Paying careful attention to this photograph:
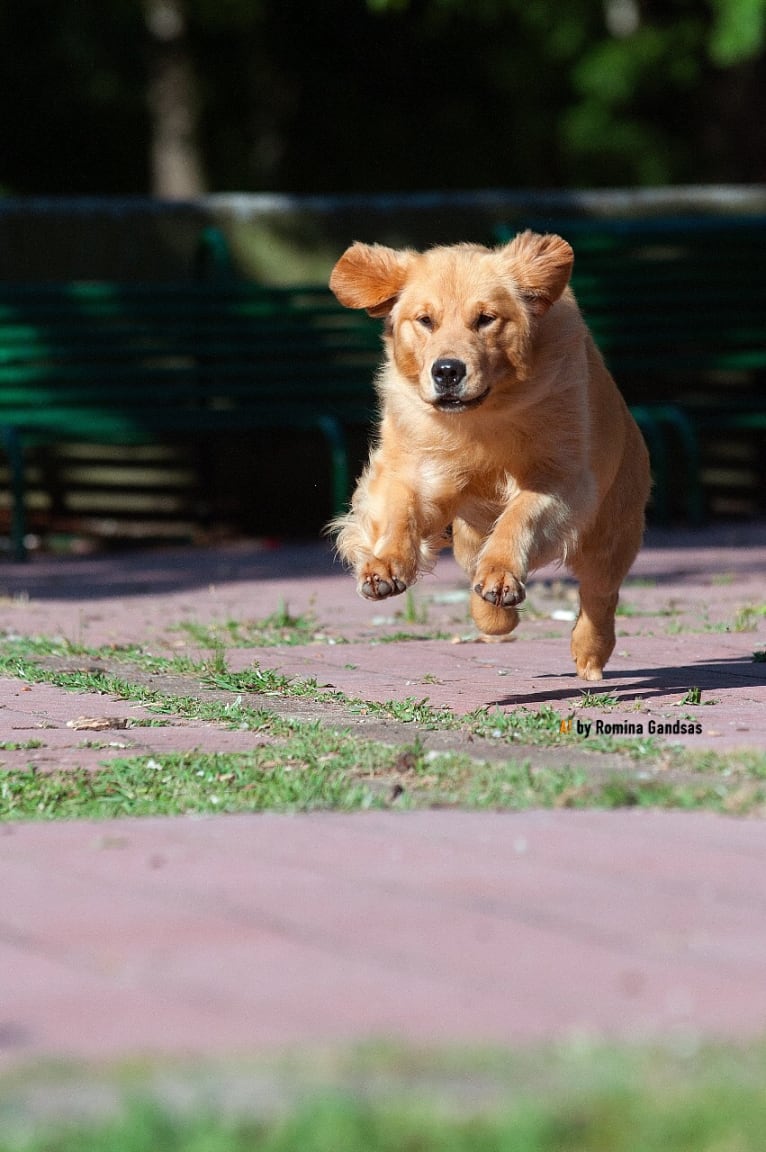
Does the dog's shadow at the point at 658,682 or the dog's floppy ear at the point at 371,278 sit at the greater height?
the dog's floppy ear at the point at 371,278

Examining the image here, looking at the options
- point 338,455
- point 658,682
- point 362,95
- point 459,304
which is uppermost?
point 362,95

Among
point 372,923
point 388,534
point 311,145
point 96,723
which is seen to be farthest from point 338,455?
point 311,145

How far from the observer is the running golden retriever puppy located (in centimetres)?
515

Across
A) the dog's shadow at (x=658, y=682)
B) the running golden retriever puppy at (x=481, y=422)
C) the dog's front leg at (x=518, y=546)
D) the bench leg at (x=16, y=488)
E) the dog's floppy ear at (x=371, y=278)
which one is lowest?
the bench leg at (x=16, y=488)

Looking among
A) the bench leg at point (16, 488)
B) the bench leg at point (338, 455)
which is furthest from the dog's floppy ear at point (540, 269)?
the bench leg at point (16, 488)

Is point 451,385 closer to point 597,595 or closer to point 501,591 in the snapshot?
point 501,591

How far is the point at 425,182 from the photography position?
24141mm

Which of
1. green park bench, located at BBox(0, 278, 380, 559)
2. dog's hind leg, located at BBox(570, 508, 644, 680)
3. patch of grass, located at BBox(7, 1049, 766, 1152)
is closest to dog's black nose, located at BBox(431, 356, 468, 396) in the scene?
dog's hind leg, located at BBox(570, 508, 644, 680)

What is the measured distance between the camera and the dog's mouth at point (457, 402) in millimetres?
5137

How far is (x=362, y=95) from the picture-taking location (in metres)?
23.9

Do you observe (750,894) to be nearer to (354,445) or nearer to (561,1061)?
(561,1061)

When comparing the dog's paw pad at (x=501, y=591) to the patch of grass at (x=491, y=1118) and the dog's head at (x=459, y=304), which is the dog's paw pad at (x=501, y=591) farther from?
the patch of grass at (x=491, y=1118)

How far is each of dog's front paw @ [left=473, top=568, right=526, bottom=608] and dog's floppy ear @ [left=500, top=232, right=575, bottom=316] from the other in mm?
903

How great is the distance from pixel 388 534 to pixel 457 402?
0.40 meters
